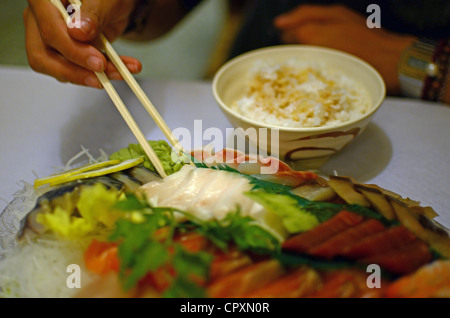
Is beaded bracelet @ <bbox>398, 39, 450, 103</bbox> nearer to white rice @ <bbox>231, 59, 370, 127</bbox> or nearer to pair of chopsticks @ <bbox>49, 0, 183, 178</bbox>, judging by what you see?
white rice @ <bbox>231, 59, 370, 127</bbox>

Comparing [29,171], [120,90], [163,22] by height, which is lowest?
[29,171]

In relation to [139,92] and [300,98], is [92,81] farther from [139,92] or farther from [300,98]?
[300,98]

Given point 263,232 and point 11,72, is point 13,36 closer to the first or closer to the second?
point 11,72

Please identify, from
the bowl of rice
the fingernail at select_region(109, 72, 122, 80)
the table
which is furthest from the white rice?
the fingernail at select_region(109, 72, 122, 80)

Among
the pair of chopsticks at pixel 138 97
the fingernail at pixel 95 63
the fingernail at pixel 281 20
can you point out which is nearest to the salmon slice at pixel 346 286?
the pair of chopsticks at pixel 138 97

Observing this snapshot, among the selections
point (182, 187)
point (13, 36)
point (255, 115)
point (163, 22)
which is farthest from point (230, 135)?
point (13, 36)
